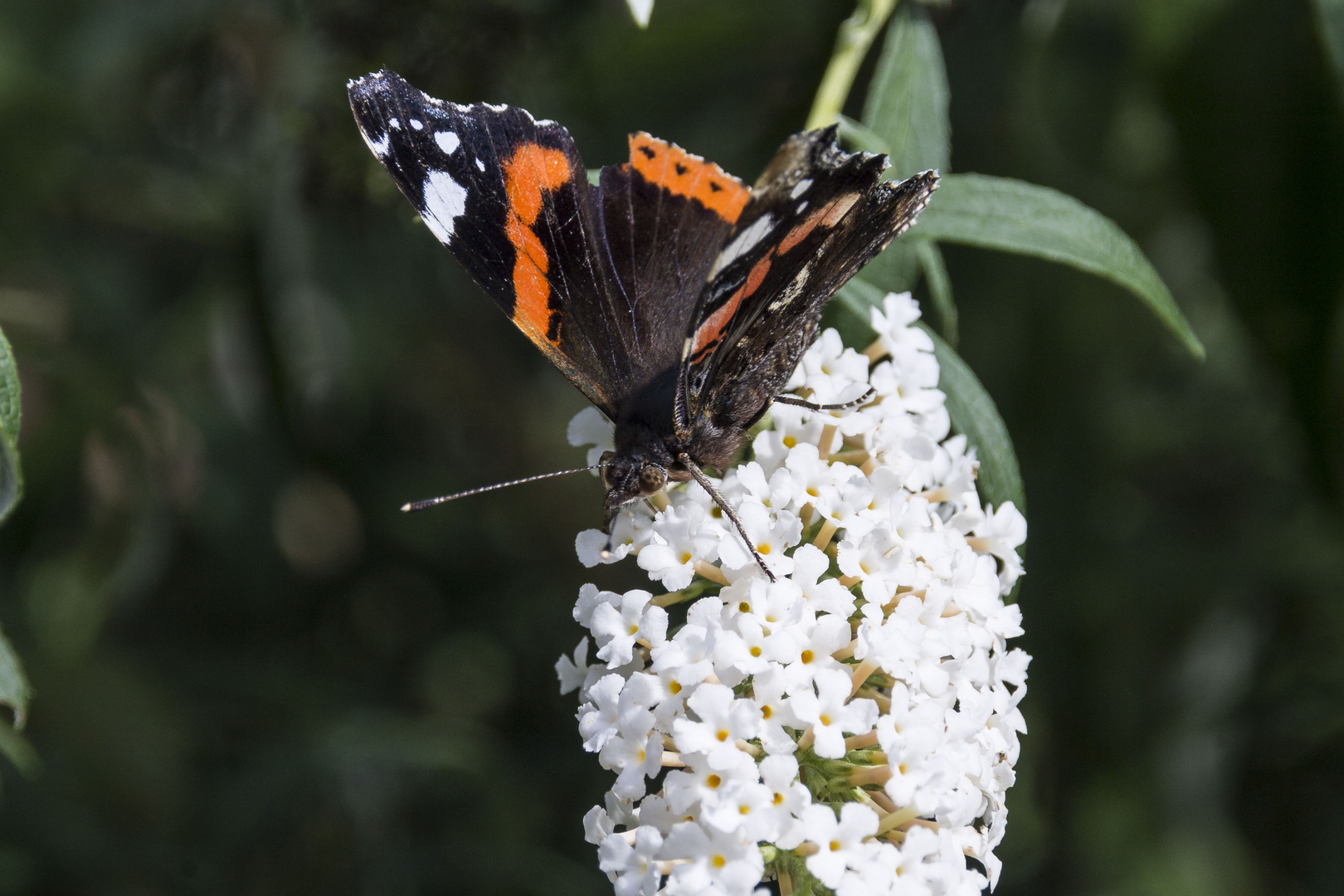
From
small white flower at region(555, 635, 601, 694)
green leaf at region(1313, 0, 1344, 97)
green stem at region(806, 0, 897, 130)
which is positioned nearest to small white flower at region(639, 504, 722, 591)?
small white flower at region(555, 635, 601, 694)

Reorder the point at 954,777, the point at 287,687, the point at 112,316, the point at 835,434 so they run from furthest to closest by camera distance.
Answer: the point at 287,687 → the point at 112,316 → the point at 835,434 → the point at 954,777

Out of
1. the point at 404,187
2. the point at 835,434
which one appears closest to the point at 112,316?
the point at 404,187

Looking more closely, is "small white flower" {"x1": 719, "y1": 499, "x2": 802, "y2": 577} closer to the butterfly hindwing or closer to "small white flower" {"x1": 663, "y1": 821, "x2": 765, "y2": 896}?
the butterfly hindwing

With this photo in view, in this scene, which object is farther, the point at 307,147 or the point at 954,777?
the point at 307,147

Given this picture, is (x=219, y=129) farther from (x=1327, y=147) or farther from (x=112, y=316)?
(x=1327, y=147)

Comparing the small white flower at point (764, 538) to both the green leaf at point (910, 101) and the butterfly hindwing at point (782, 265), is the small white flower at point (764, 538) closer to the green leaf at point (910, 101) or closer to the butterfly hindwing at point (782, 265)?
the butterfly hindwing at point (782, 265)

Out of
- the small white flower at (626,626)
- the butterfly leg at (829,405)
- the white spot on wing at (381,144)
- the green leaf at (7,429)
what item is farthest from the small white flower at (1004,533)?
the green leaf at (7,429)
